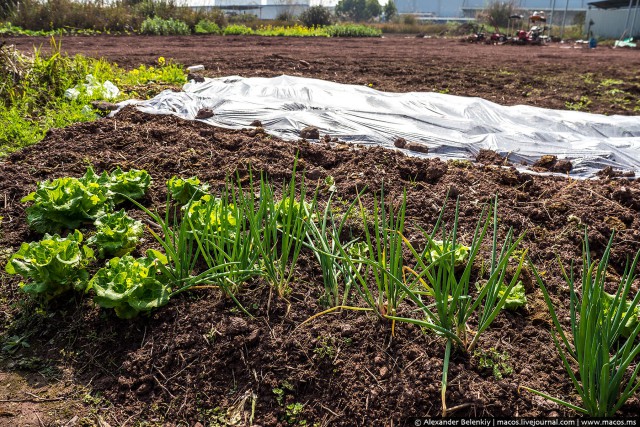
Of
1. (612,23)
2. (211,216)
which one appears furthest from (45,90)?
(612,23)

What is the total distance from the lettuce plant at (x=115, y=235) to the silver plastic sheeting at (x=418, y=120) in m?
2.26

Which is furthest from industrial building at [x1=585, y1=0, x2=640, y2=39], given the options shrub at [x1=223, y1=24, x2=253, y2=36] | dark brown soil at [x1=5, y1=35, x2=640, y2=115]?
shrub at [x1=223, y1=24, x2=253, y2=36]

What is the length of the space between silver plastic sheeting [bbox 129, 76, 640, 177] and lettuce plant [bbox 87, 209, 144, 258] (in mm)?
2264

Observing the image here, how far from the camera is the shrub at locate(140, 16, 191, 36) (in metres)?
16.8

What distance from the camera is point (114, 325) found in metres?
2.23

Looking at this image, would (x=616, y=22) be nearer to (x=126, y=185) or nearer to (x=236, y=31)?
(x=236, y=31)

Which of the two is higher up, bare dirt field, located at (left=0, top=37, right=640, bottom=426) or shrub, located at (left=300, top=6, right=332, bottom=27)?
shrub, located at (left=300, top=6, right=332, bottom=27)

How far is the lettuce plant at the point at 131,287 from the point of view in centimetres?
210

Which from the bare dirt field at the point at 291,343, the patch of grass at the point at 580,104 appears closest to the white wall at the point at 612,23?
the patch of grass at the point at 580,104

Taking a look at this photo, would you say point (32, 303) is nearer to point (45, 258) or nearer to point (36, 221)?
point (45, 258)

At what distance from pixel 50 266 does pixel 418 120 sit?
153 inches

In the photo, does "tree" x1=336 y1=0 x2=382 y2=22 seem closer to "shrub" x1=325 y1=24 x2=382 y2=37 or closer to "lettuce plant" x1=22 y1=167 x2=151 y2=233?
"shrub" x1=325 y1=24 x2=382 y2=37

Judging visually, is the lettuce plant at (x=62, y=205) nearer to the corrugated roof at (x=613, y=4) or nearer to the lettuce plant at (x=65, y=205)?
the lettuce plant at (x=65, y=205)

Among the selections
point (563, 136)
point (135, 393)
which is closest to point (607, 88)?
point (563, 136)
